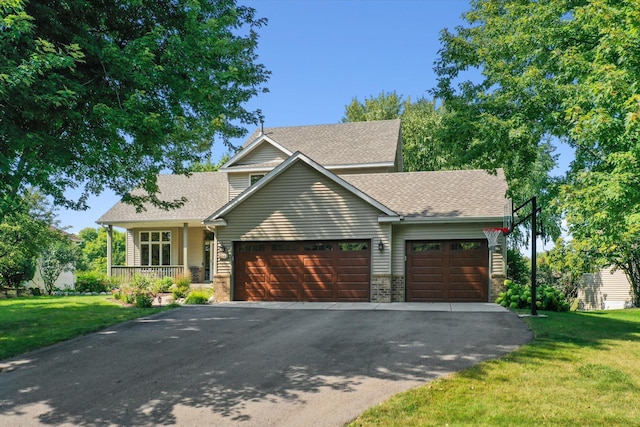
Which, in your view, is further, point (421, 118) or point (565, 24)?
point (421, 118)

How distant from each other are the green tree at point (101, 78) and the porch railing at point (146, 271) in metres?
12.9

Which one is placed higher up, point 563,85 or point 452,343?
point 563,85

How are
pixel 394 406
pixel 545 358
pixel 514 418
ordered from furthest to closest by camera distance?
pixel 545 358, pixel 394 406, pixel 514 418

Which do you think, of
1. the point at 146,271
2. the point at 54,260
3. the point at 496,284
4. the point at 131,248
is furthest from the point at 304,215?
the point at 54,260

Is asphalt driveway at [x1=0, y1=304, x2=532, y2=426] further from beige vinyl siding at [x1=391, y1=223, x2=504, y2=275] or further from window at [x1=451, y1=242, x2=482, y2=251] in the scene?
beige vinyl siding at [x1=391, y1=223, x2=504, y2=275]

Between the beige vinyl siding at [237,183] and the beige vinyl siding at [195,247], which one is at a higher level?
the beige vinyl siding at [237,183]

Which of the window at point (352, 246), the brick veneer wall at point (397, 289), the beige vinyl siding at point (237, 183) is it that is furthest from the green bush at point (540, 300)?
the beige vinyl siding at point (237, 183)

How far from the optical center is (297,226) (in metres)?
18.0

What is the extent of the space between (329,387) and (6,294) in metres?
23.8

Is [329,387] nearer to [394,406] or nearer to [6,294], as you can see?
[394,406]

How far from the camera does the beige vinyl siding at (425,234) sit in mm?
17156

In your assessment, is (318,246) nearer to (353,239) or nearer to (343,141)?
(353,239)

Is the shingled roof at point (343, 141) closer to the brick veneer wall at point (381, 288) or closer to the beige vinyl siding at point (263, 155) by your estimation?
the beige vinyl siding at point (263, 155)

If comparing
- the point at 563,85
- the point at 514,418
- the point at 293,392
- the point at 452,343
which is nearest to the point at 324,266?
the point at 452,343
